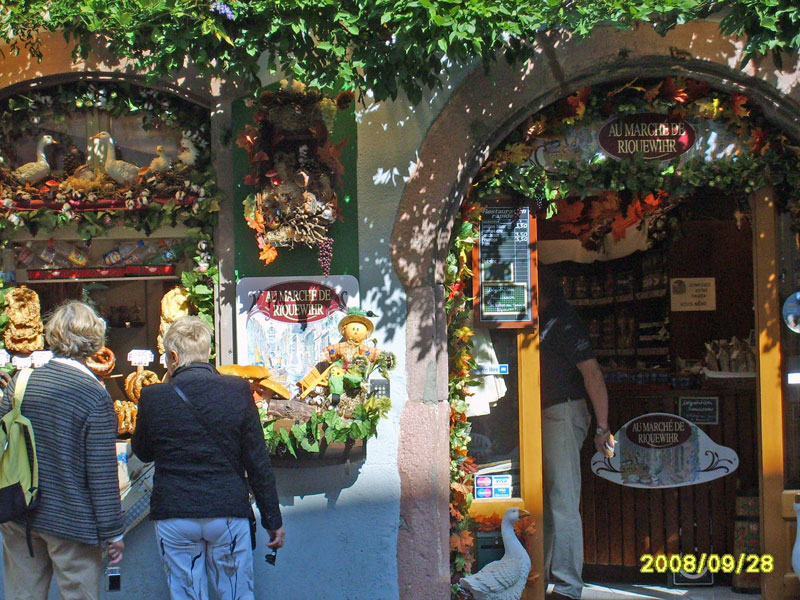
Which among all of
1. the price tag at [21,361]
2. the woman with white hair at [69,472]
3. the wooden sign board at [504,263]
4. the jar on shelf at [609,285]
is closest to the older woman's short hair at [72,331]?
the woman with white hair at [69,472]

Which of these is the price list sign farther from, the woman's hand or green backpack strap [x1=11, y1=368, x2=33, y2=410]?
green backpack strap [x1=11, y1=368, x2=33, y2=410]

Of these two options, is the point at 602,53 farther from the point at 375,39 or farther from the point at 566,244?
the point at 566,244

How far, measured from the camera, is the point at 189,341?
407 cm

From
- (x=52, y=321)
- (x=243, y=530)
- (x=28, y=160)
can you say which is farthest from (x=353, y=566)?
(x=28, y=160)

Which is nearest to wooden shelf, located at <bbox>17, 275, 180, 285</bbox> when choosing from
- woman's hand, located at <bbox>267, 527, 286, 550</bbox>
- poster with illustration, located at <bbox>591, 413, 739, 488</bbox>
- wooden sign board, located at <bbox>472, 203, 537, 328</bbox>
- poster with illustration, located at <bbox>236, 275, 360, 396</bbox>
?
poster with illustration, located at <bbox>236, 275, 360, 396</bbox>

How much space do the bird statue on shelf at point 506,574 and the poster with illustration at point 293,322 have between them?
4.76ft

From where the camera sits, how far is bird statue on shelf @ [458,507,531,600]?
202 inches

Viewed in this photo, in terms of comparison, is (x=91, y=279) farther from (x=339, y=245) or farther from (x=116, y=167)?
(x=339, y=245)

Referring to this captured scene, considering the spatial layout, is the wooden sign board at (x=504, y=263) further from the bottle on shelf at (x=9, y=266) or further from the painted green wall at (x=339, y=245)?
the bottle on shelf at (x=9, y=266)

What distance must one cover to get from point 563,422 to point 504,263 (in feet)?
3.90

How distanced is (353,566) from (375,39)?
9.19 ft

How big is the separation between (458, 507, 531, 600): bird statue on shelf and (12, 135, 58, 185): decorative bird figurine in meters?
3.36

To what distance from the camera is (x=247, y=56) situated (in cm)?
453
